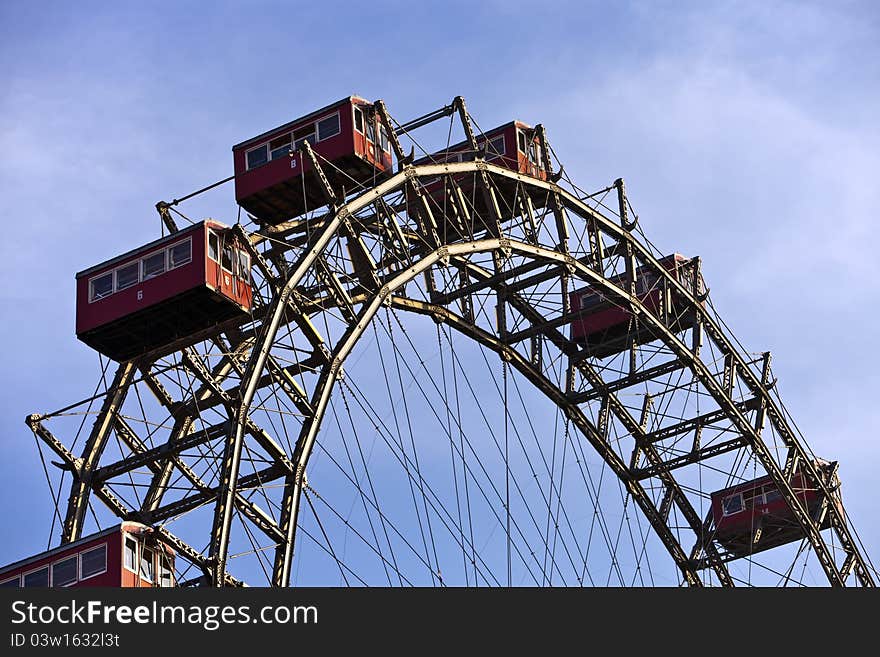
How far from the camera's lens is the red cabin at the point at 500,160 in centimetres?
5897

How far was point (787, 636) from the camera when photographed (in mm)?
36938

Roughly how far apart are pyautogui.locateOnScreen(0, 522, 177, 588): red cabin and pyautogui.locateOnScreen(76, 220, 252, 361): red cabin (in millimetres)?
6726

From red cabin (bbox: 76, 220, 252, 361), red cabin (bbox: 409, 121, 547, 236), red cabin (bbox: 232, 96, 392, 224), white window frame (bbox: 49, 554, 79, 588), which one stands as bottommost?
white window frame (bbox: 49, 554, 79, 588)

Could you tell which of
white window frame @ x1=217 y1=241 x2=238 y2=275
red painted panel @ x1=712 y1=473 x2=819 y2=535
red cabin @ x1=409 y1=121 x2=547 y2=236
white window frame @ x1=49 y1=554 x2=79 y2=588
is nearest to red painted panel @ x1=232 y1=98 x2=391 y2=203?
white window frame @ x1=217 y1=241 x2=238 y2=275

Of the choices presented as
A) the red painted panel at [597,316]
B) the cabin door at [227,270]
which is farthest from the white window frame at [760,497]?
the cabin door at [227,270]

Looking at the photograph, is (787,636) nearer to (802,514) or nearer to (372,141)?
(372,141)

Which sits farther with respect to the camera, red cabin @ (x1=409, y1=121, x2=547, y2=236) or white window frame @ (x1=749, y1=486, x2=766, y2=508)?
white window frame @ (x1=749, y1=486, x2=766, y2=508)

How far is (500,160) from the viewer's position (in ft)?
198

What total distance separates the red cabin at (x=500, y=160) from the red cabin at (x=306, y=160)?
4098 mm

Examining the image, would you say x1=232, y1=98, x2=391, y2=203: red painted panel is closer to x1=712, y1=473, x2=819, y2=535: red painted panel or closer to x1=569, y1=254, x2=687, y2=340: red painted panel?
x1=569, y1=254, x2=687, y2=340: red painted panel

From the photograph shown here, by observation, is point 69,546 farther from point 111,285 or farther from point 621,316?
point 621,316

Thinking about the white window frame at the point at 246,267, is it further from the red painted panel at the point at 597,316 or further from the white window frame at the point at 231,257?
the red painted panel at the point at 597,316

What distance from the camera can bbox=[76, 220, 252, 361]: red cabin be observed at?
166 feet

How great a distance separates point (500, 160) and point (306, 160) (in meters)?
9.47
